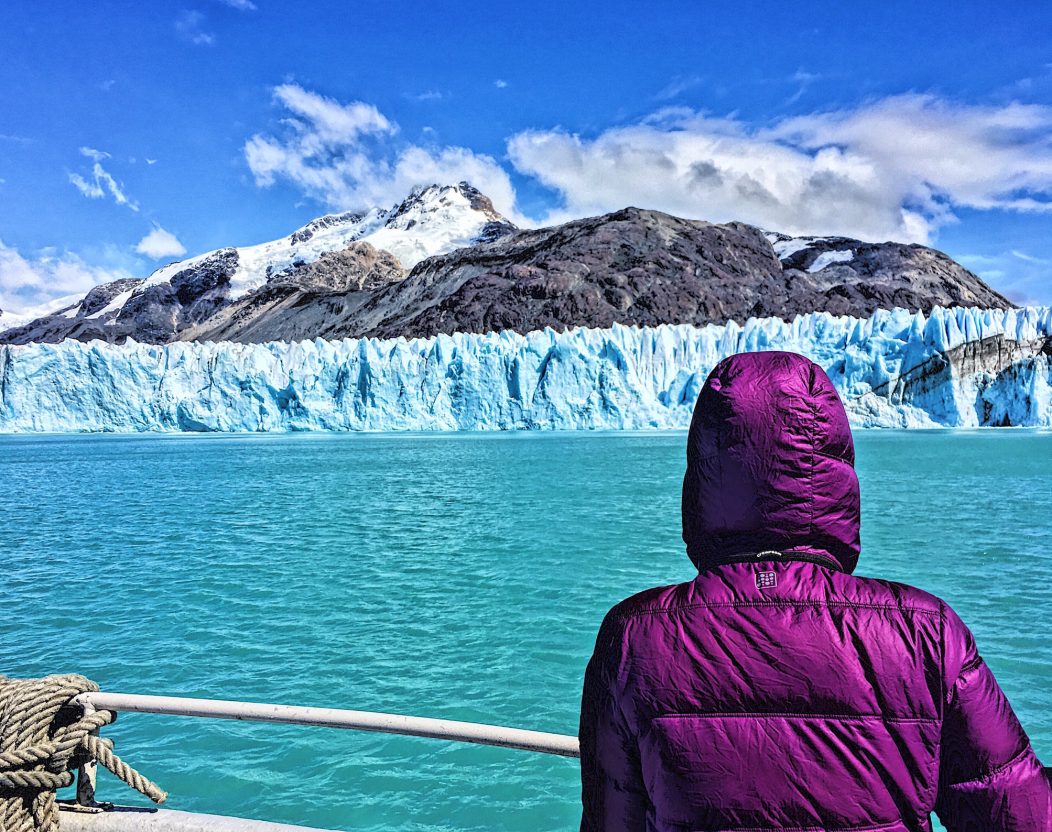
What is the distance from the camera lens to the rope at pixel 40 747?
1.89 metres

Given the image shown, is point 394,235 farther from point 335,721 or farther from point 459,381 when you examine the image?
point 335,721

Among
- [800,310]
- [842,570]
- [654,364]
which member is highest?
[800,310]

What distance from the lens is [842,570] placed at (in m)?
1.14

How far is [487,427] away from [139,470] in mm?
17662

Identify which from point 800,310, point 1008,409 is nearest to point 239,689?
point 1008,409

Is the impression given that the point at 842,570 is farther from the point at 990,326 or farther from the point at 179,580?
the point at 990,326

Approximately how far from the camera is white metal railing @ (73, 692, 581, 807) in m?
1.69

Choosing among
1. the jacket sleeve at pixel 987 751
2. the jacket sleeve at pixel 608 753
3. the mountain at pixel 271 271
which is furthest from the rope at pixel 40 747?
the mountain at pixel 271 271

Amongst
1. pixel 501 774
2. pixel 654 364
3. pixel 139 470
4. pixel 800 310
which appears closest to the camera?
pixel 501 774

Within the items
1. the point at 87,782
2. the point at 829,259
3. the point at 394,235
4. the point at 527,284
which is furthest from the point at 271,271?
the point at 87,782

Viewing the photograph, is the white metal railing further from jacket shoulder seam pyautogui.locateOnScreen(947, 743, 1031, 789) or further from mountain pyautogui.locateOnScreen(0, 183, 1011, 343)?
mountain pyautogui.locateOnScreen(0, 183, 1011, 343)

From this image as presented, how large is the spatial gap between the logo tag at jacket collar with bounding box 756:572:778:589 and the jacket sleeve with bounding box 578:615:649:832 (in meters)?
0.19

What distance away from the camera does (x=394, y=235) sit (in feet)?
429

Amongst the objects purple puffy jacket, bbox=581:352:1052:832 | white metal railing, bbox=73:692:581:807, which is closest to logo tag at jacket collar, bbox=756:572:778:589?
purple puffy jacket, bbox=581:352:1052:832
